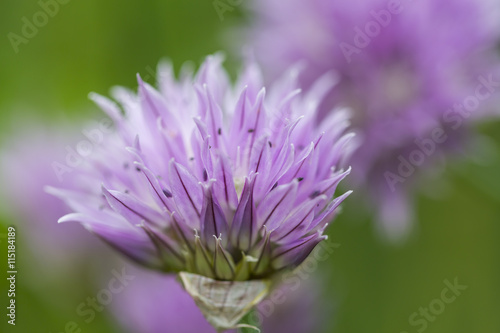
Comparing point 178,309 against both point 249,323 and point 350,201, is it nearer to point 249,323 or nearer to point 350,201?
point 249,323

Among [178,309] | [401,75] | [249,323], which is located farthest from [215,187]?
[401,75]

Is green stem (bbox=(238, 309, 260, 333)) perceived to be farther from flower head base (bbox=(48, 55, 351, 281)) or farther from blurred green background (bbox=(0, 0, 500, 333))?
blurred green background (bbox=(0, 0, 500, 333))

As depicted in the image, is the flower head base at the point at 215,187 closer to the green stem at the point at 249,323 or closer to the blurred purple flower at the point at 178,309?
the green stem at the point at 249,323

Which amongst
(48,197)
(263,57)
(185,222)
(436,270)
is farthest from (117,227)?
(436,270)

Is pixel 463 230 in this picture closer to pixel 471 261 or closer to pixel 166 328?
pixel 471 261

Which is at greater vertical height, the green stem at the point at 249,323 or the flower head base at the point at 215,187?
the flower head base at the point at 215,187

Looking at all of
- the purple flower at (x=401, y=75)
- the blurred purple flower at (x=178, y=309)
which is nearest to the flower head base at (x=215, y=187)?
the blurred purple flower at (x=178, y=309)
